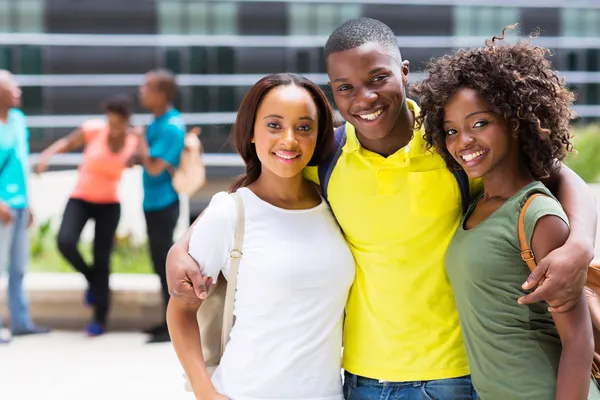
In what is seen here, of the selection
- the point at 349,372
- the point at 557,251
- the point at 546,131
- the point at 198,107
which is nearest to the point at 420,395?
the point at 349,372

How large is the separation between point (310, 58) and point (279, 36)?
→ 3.52 ft

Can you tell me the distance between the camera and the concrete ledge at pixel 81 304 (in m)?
6.42

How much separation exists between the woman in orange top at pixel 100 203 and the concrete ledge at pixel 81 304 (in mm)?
197

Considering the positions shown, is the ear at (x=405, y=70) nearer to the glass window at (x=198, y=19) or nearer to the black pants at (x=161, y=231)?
the black pants at (x=161, y=231)

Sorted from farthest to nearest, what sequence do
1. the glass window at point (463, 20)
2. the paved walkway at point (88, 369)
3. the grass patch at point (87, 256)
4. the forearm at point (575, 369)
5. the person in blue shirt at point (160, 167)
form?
the glass window at point (463, 20)
the grass patch at point (87, 256)
the person in blue shirt at point (160, 167)
the paved walkway at point (88, 369)
the forearm at point (575, 369)

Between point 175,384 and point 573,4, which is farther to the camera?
point 573,4

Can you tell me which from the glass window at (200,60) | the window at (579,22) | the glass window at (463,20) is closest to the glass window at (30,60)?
the glass window at (200,60)

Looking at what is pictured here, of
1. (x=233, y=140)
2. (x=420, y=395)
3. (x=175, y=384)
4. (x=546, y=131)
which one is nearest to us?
(x=546, y=131)

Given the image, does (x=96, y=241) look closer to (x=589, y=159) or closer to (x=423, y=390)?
(x=423, y=390)

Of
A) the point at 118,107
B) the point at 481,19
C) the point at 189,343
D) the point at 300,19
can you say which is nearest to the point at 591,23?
the point at 481,19

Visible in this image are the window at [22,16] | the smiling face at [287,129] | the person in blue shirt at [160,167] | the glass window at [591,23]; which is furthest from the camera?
the glass window at [591,23]

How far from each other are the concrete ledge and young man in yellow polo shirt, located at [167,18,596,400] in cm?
434

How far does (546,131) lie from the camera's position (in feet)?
6.58

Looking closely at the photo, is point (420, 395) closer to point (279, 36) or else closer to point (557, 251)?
point (557, 251)
